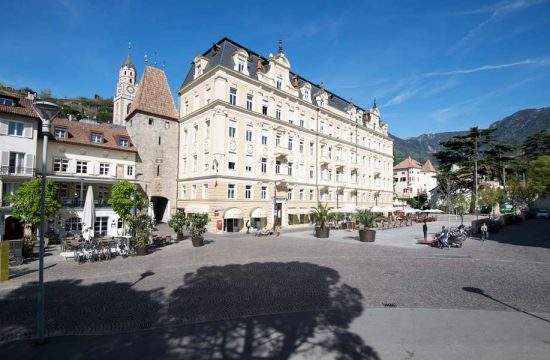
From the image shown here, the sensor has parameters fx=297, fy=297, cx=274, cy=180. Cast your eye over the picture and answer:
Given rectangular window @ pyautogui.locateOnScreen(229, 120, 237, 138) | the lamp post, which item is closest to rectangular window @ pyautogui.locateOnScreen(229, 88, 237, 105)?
rectangular window @ pyautogui.locateOnScreen(229, 120, 237, 138)

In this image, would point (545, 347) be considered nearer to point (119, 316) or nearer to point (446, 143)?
point (119, 316)

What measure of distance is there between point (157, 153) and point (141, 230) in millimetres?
21861

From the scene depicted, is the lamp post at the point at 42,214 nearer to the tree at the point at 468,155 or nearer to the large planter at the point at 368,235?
the large planter at the point at 368,235

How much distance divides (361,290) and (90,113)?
143 metres

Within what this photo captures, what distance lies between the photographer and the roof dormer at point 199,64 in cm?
3647

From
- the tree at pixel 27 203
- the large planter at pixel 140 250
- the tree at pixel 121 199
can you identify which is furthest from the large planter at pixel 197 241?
the tree at pixel 121 199

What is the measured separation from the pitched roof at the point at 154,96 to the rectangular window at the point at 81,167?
30.4 feet

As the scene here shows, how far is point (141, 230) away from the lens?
736 inches

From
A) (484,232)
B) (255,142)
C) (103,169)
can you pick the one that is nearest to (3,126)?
(103,169)

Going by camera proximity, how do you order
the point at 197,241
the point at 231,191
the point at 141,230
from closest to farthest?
the point at 141,230 < the point at 197,241 < the point at 231,191

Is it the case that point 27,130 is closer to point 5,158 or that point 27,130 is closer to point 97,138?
point 5,158

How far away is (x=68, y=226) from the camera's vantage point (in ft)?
94.8

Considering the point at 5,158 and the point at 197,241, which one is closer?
the point at 197,241

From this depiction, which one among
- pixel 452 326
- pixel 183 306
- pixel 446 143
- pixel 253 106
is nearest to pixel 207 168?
pixel 253 106
